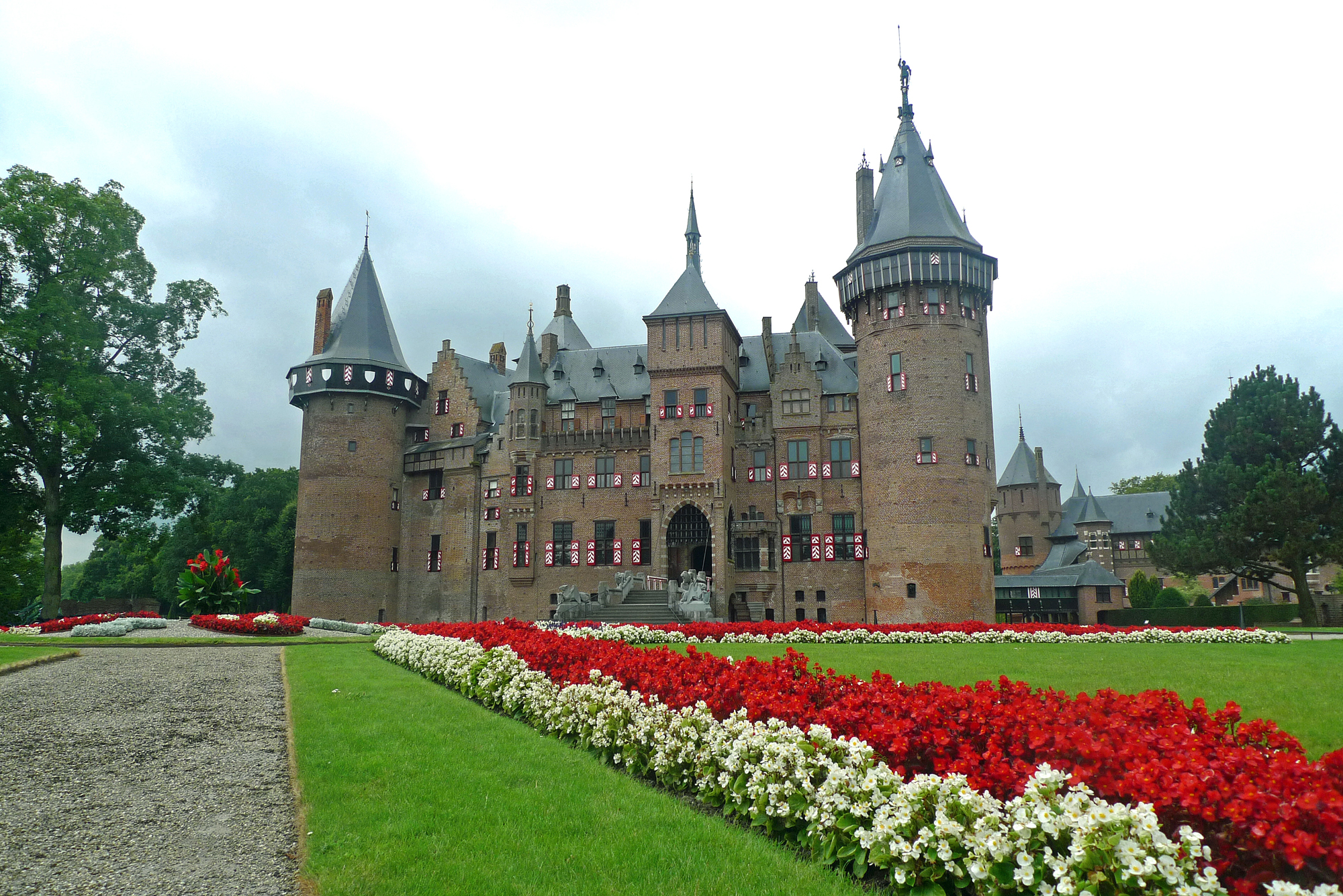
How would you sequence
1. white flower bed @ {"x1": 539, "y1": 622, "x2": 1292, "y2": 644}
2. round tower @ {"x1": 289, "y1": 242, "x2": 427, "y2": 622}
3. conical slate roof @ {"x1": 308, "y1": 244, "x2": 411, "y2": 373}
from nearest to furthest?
white flower bed @ {"x1": 539, "y1": 622, "x2": 1292, "y2": 644} → round tower @ {"x1": 289, "y1": 242, "x2": 427, "y2": 622} → conical slate roof @ {"x1": 308, "y1": 244, "x2": 411, "y2": 373}

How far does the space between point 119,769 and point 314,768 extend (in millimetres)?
1940

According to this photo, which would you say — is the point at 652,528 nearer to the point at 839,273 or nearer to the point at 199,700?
the point at 839,273

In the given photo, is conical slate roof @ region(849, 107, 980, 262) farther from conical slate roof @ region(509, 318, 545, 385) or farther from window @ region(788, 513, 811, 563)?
conical slate roof @ region(509, 318, 545, 385)

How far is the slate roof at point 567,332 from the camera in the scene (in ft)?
170

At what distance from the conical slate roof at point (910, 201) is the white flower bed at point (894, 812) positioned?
110ft

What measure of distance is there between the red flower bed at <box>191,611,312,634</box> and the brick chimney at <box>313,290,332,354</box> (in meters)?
24.8

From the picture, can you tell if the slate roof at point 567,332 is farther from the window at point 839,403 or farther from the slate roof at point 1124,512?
the slate roof at point 1124,512

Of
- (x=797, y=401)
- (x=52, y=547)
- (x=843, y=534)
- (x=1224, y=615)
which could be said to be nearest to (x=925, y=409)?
(x=797, y=401)

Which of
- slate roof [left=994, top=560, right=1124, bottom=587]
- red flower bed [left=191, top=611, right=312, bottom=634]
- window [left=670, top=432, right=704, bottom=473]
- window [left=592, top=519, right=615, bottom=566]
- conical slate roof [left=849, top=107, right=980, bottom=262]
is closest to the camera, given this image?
red flower bed [left=191, top=611, right=312, bottom=634]

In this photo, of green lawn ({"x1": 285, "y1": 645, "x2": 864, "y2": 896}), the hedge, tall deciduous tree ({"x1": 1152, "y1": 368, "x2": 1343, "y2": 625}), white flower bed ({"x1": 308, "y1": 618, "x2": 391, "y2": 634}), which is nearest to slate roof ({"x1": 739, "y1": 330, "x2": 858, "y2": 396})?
tall deciduous tree ({"x1": 1152, "y1": 368, "x2": 1343, "y2": 625})

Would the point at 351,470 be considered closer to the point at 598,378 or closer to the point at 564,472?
the point at 564,472

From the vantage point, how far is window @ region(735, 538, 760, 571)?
40844 mm

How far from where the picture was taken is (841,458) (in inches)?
1608

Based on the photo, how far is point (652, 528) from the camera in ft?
135
